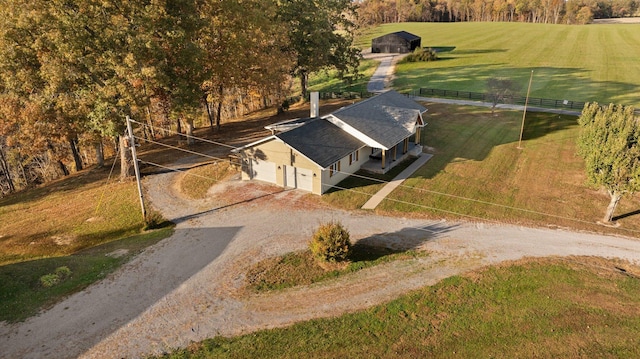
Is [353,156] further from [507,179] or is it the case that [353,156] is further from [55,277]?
[55,277]

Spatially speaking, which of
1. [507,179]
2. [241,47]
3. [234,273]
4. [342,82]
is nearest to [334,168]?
[234,273]

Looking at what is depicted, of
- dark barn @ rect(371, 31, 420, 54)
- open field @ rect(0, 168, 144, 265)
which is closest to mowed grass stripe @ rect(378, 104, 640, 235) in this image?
open field @ rect(0, 168, 144, 265)

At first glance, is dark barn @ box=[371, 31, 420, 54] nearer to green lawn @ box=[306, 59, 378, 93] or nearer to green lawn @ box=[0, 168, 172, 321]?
green lawn @ box=[306, 59, 378, 93]

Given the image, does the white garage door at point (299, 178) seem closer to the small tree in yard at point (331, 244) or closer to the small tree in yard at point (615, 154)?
the small tree in yard at point (331, 244)

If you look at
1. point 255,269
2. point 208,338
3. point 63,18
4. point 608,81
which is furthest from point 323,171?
point 608,81

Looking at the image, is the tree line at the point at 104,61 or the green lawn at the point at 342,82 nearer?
the tree line at the point at 104,61

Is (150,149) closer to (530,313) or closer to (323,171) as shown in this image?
(323,171)

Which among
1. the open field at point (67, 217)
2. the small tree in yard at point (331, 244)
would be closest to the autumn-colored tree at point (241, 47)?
the open field at point (67, 217)
